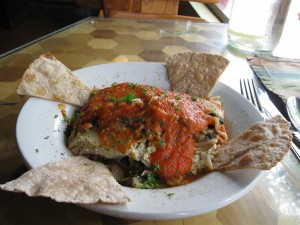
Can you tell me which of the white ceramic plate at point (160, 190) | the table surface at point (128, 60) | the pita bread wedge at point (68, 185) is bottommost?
the table surface at point (128, 60)

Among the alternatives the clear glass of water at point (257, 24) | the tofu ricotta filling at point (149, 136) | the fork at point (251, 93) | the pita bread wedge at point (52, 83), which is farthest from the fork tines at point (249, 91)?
the pita bread wedge at point (52, 83)

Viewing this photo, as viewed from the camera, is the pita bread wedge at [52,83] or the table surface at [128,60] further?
the pita bread wedge at [52,83]

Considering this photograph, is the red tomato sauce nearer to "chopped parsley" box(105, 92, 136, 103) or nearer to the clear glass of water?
"chopped parsley" box(105, 92, 136, 103)

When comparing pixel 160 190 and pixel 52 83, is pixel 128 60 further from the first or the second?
pixel 160 190

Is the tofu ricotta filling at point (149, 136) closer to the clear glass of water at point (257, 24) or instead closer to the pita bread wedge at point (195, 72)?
the pita bread wedge at point (195, 72)

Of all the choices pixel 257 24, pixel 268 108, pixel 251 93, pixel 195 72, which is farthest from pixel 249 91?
pixel 257 24

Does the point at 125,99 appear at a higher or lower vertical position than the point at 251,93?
higher

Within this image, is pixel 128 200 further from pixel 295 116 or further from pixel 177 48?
pixel 177 48
